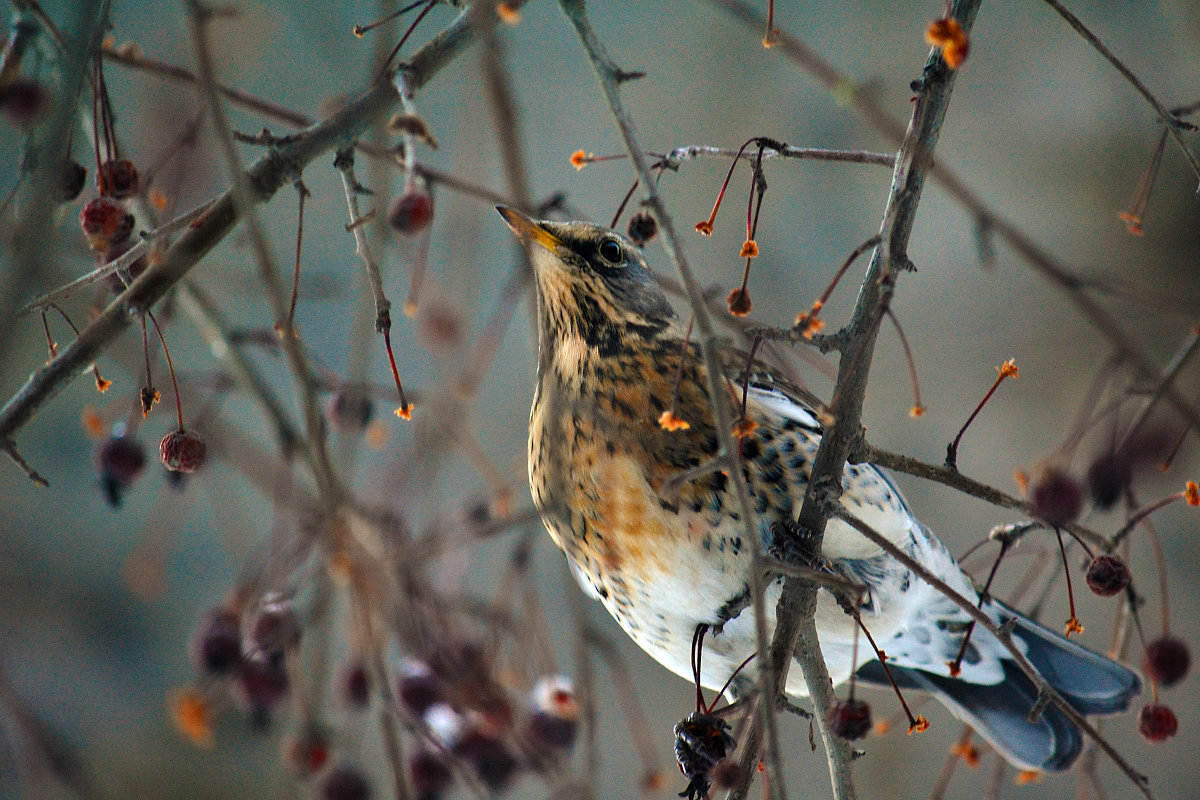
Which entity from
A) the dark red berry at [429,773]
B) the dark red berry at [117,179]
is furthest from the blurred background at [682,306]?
the dark red berry at [117,179]

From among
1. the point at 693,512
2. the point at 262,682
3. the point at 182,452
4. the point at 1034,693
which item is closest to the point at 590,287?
the point at 693,512

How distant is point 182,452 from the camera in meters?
1.13

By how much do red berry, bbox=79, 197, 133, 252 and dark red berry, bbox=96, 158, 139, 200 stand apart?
0.01 metres

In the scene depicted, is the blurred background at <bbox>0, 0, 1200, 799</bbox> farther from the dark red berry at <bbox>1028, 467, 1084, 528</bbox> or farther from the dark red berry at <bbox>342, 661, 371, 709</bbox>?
the dark red berry at <bbox>1028, 467, 1084, 528</bbox>

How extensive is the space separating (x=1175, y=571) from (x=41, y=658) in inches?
133

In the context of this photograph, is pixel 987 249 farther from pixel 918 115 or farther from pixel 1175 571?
pixel 1175 571

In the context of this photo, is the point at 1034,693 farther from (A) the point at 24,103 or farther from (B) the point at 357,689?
(A) the point at 24,103

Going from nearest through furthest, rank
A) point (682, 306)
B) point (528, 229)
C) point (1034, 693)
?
point (528, 229), point (1034, 693), point (682, 306)

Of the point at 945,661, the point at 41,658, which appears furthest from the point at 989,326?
the point at 41,658

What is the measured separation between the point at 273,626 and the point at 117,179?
62 cm

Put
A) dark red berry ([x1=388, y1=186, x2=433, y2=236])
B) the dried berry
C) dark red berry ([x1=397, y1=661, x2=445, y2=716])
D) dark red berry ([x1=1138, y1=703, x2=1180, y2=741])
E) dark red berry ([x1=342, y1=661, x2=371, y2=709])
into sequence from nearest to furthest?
dark red berry ([x1=388, y1=186, x2=433, y2=236]), the dried berry, dark red berry ([x1=1138, y1=703, x2=1180, y2=741]), dark red berry ([x1=397, y1=661, x2=445, y2=716]), dark red berry ([x1=342, y1=661, x2=371, y2=709])

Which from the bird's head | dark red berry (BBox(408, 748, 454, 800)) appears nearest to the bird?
the bird's head

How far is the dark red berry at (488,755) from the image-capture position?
1.53 meters

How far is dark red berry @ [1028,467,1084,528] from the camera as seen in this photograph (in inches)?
42.1
